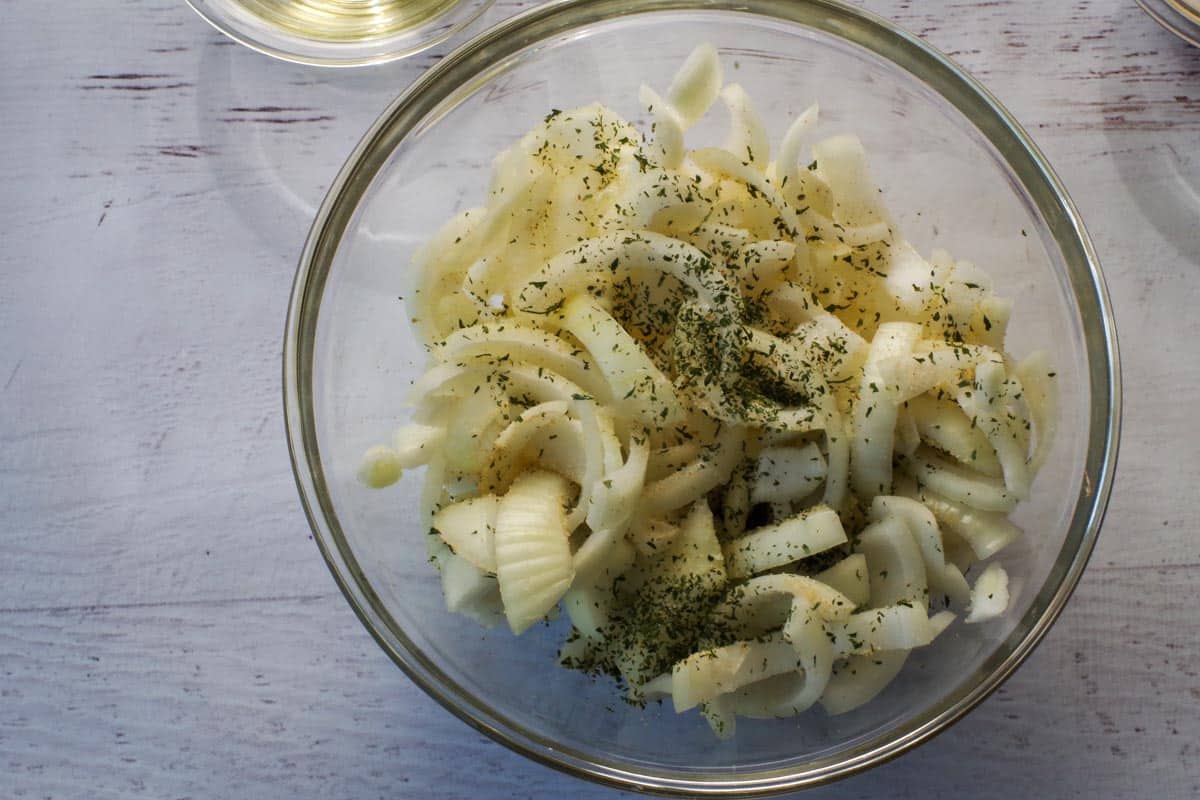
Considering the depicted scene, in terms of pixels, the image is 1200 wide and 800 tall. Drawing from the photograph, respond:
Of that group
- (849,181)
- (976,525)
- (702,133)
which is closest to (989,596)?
(976,525)

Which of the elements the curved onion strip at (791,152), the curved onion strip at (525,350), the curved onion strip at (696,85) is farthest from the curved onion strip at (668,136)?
the curved onion strip at (525,350)

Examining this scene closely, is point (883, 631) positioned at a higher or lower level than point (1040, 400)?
lower

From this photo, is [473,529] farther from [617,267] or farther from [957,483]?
[957,483]

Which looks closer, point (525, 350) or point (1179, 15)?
point (525, 350)

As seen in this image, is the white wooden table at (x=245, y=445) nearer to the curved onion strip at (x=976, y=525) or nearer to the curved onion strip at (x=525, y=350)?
the curved onion strip at (x=976, y=525)

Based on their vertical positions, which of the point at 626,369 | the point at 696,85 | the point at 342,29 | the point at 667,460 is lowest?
the point at 667,460

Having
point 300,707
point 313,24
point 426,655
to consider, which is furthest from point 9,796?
point 313,24

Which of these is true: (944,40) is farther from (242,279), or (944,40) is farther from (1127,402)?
(242,279)
